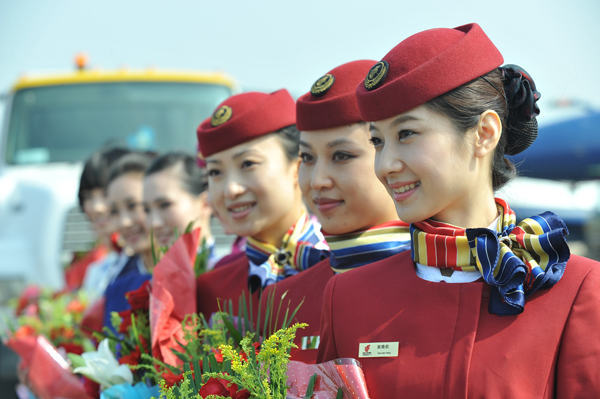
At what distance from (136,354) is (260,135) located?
0.94 m

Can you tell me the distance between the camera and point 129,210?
4.08 metres

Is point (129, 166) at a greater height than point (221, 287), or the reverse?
point (129, 166)

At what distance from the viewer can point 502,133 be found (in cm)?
167

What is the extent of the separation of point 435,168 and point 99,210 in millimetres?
3898

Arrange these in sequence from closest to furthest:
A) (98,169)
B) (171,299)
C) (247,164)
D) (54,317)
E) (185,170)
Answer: (171,299), (247,164), (185,170), (54,317), (98,169)

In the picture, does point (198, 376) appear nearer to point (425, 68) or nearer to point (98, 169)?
point (425, 68)

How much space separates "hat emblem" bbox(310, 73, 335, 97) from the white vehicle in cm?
496

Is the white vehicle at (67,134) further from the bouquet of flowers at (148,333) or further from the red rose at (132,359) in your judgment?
the red rose at (132,359)

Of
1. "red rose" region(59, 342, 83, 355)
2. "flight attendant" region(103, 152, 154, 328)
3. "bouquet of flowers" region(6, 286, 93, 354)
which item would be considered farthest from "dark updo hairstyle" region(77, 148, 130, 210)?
"red rose" region(59, 342, 83, 355)

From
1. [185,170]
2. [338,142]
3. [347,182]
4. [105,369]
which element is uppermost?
[338,142]

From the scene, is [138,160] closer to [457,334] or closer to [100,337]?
[100,337]

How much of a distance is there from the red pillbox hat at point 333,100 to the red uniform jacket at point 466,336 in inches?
22.1

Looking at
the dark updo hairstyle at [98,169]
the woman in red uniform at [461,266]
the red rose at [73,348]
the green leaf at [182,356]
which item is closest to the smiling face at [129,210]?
the dark updo hairstyle at [98,169]

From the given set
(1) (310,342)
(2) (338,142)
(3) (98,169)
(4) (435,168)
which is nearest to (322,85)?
(2) (338,142)
